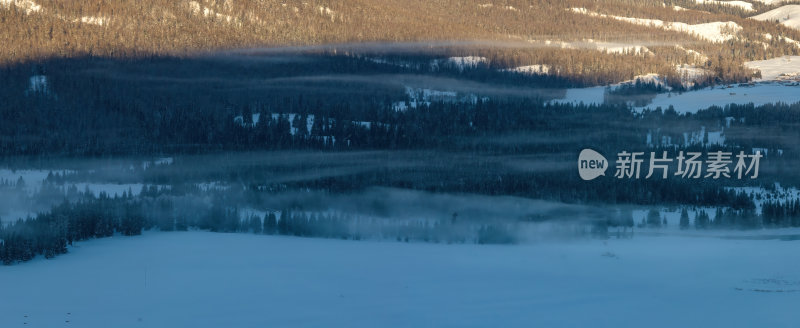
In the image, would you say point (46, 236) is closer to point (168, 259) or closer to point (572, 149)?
point (168, 259)

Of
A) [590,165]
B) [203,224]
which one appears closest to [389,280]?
[203,224]

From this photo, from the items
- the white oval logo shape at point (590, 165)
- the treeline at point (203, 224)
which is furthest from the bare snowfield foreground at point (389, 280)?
the white oval logo shape at point (590, 165)

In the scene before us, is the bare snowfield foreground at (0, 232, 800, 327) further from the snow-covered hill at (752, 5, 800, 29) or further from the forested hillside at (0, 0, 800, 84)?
the snow-covered hill at (752, 5, 800, 29)

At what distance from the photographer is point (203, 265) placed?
88.0 feet

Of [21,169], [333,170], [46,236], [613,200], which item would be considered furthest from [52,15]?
[613,200]

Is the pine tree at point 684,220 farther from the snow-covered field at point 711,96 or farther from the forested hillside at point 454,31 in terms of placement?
the forested hillside at point 454,31

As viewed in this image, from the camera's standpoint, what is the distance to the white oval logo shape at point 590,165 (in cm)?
4669

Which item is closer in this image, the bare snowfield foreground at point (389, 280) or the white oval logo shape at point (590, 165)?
the bare snowfield foreground at point (389, 280)

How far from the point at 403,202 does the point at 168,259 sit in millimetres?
17594

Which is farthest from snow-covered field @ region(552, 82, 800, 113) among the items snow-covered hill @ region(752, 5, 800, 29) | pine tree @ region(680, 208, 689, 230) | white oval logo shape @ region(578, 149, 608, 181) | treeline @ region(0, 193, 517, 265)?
snow-covered hill @ region(752, 5, 800, 29)

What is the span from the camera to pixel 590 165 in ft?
158

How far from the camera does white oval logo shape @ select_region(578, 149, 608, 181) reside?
4669 centimetres
